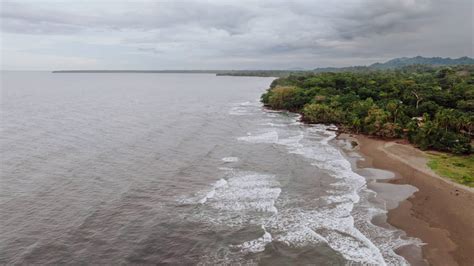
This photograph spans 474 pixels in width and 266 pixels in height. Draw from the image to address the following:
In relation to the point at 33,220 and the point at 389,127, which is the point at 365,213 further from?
the point at 389,127

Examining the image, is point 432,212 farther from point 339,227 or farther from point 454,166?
point 454,166

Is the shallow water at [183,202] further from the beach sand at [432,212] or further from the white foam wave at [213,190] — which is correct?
the beach sand at [432,212]

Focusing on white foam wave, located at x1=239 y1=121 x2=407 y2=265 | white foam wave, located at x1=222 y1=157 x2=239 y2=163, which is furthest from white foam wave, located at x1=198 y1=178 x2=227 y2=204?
white foam wave, located at x1=222 y1=157 x2=239 y2=163

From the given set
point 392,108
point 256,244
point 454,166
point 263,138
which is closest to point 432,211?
point 454,166

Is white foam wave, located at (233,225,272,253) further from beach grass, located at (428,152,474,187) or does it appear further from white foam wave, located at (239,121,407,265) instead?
beach grass, located at (428,152,474,187)

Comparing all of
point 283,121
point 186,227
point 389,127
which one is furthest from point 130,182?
point 283,121
